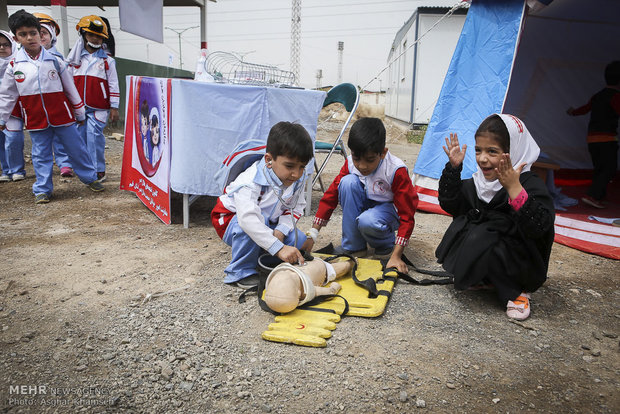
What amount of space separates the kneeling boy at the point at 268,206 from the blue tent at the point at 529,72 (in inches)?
81.2

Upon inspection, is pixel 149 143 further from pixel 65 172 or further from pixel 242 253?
pixel 65 172

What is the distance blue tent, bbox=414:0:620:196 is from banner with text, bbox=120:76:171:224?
2.37 m

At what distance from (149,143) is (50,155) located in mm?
1335

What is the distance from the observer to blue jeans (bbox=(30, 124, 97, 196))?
396cm

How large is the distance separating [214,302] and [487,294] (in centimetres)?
146

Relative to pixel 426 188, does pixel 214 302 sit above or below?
below

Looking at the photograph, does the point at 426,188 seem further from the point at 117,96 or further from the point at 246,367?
the point at 117,96

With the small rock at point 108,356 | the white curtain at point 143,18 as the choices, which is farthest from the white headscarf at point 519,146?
the white curtain at point 143,18

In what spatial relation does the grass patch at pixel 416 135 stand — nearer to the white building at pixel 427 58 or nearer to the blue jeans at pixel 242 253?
the white building at pixel 427 58

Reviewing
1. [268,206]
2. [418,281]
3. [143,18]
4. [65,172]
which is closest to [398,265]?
[418,281]

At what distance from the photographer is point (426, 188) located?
403 cm

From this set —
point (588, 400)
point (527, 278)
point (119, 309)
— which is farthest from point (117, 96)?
point (588, 400)

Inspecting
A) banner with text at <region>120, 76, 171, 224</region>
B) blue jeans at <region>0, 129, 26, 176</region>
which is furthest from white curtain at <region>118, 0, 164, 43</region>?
banner with text at <region>120, 76, 171, 224</region>

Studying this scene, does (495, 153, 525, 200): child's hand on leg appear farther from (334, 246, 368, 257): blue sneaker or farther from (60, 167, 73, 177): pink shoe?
(60, 167, 73, 177): pink shoe
